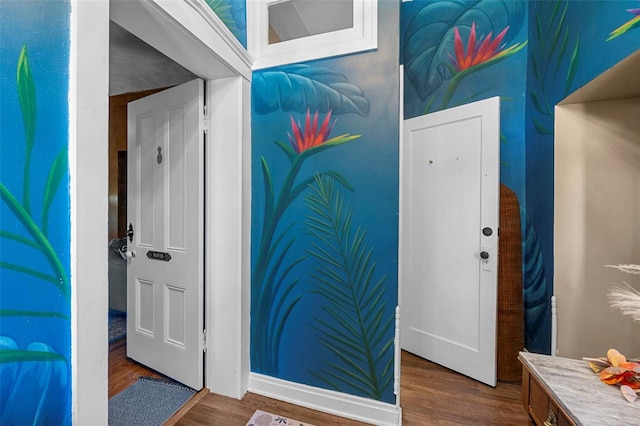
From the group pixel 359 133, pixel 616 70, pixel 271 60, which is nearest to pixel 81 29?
pixel 271 60

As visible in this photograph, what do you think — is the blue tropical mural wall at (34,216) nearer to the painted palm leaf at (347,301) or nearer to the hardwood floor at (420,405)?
the hardwood floor at (420,405)

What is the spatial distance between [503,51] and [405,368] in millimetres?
2644

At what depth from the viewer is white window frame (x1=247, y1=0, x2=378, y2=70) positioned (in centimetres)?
163

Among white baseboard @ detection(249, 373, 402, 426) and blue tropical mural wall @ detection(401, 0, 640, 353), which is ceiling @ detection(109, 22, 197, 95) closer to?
blue tropical mural wall @ detection(401, 0, 640, 353)

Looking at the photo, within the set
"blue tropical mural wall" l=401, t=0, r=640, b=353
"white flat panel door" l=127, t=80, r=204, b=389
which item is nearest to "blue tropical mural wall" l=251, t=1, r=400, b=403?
"white flat panel door" l=127, t=80, r=204, b=389

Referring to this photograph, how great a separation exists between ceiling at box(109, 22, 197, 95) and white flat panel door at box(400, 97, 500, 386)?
204 cm

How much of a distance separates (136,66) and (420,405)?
127 inches

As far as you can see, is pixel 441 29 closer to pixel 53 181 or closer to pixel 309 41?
pixel 309 41

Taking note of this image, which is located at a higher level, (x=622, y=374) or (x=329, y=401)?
(x=622, y=374)

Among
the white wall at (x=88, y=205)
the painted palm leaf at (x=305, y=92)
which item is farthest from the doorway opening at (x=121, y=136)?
the white wall at (x=88, y=205)

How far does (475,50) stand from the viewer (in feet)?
7.65

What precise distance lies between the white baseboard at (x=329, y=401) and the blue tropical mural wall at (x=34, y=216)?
3.86 ft

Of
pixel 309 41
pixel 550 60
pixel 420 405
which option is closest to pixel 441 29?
pixel 550 60

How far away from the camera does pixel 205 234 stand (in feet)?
5.98
